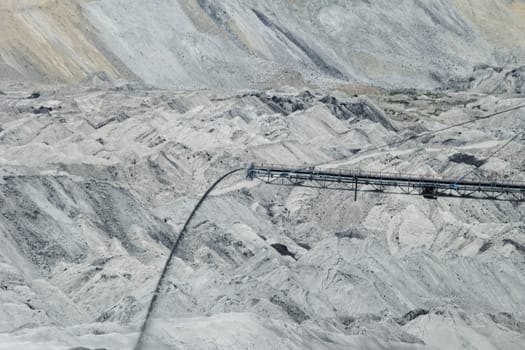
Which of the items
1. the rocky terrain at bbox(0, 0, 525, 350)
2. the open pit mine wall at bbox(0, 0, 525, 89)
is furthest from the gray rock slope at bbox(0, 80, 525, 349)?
the open pit mine wall at bbox(0, 0, 525, 89)

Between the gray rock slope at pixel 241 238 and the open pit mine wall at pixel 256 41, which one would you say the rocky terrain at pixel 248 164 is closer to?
the gray rock slope at pixel 241 238

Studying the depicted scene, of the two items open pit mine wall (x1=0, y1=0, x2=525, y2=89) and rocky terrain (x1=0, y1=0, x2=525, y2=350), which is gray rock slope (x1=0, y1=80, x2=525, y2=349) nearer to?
rocky terrain (x1=0, y1=0, x2=525, y2=350)

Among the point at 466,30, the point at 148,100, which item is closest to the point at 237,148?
the point at 148,100

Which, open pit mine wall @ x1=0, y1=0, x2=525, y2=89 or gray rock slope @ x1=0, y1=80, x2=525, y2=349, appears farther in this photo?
open pit mine wall @ x1=0, y1=0, x2=525, y2=89

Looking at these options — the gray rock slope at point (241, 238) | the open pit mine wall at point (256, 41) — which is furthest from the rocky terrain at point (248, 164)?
the open pit mine wall at point (256, 41)

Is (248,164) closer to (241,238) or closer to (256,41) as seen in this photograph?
(241,238)

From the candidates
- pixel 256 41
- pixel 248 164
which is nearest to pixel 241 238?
pixel 248 164
